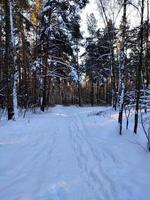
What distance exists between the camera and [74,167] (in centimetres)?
789

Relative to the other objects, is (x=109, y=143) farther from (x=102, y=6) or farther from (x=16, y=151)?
(x=102, y=6)

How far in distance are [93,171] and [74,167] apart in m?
0.58

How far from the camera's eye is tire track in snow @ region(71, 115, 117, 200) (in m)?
6.03

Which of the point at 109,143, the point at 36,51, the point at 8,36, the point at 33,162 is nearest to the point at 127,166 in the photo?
the point at 33,162

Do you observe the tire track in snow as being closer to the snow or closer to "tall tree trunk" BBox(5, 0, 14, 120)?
the snow

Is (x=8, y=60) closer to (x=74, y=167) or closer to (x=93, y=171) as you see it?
(x=74, y=167)

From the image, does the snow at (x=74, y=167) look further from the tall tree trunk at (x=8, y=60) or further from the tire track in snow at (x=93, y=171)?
the tall tree trunk at (x=8, y=60)

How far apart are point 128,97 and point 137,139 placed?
594cm

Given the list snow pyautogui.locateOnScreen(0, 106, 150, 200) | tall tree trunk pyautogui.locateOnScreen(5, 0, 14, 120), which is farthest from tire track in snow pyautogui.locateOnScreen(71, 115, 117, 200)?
tall tree trunk pyautogui.locateOnScreen(5, 0, 14, 120)

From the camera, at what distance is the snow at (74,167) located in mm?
6055

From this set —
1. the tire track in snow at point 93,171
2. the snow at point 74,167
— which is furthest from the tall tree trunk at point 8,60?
the tire track in snow at point 93,171

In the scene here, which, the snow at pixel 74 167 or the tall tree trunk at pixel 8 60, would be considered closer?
the snow at pixel 74 167

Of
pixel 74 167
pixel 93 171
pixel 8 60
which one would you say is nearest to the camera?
pixel 93 171

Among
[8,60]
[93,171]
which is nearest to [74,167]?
[93,171]
